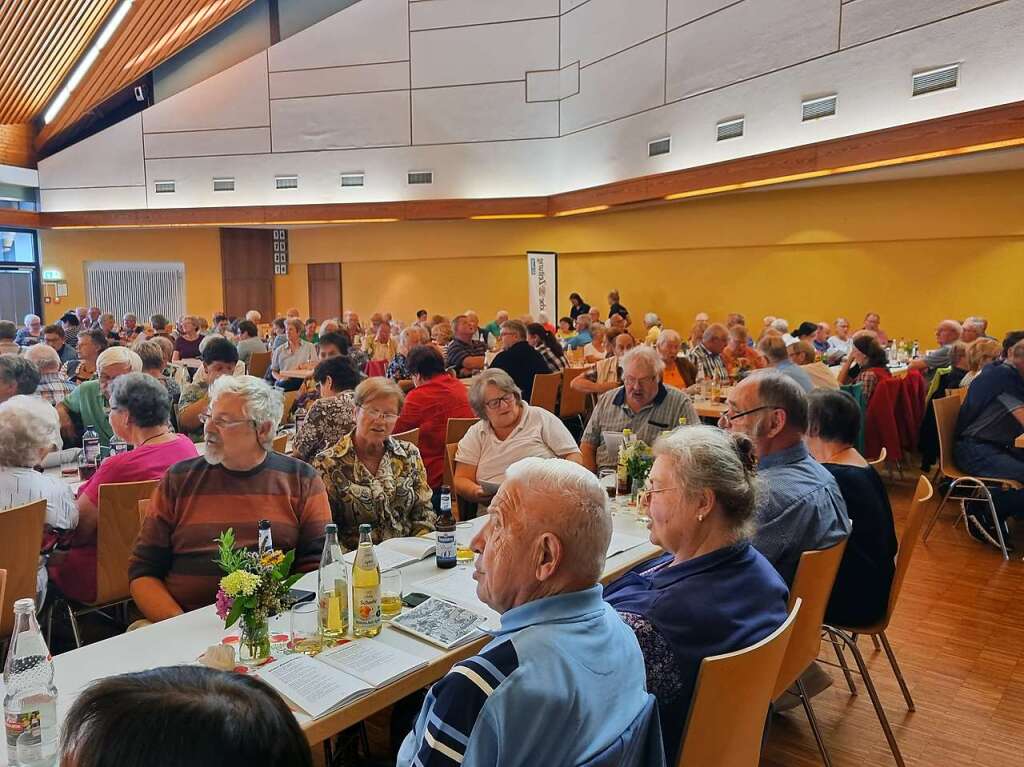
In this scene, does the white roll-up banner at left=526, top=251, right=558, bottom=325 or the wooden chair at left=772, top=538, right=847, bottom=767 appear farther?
the white roll-up banner at left=526, top=251, right=558, bottom=325

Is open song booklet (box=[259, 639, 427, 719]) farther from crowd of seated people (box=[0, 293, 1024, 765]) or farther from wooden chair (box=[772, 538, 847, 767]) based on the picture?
wooden chair (box=[772, 538, 847, 767])

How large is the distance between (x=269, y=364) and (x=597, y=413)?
6518 mm

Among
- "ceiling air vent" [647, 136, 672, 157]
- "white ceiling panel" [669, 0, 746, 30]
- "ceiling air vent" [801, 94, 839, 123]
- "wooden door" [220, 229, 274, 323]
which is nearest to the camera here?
"ceiling air vent" [801, 94, 839, 123]

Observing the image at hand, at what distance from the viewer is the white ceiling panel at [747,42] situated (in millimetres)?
9117

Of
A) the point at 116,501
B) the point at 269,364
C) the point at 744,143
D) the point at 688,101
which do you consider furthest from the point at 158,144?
the point at 116,501

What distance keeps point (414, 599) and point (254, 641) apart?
0.53 metres

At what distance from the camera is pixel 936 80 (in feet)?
26.0

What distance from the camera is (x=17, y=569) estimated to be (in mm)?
2762

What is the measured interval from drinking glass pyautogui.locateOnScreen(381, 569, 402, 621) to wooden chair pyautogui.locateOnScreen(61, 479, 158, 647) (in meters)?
1.34

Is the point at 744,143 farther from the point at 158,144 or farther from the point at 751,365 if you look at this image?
the point at 158,144

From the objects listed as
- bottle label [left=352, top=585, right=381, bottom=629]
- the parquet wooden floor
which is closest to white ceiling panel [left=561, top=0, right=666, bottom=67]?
the parquet wooden floor

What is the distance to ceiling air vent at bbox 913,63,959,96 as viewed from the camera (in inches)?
305

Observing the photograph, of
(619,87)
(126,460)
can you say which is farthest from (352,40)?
(126,460)

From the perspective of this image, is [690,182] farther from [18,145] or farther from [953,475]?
[18,145]
